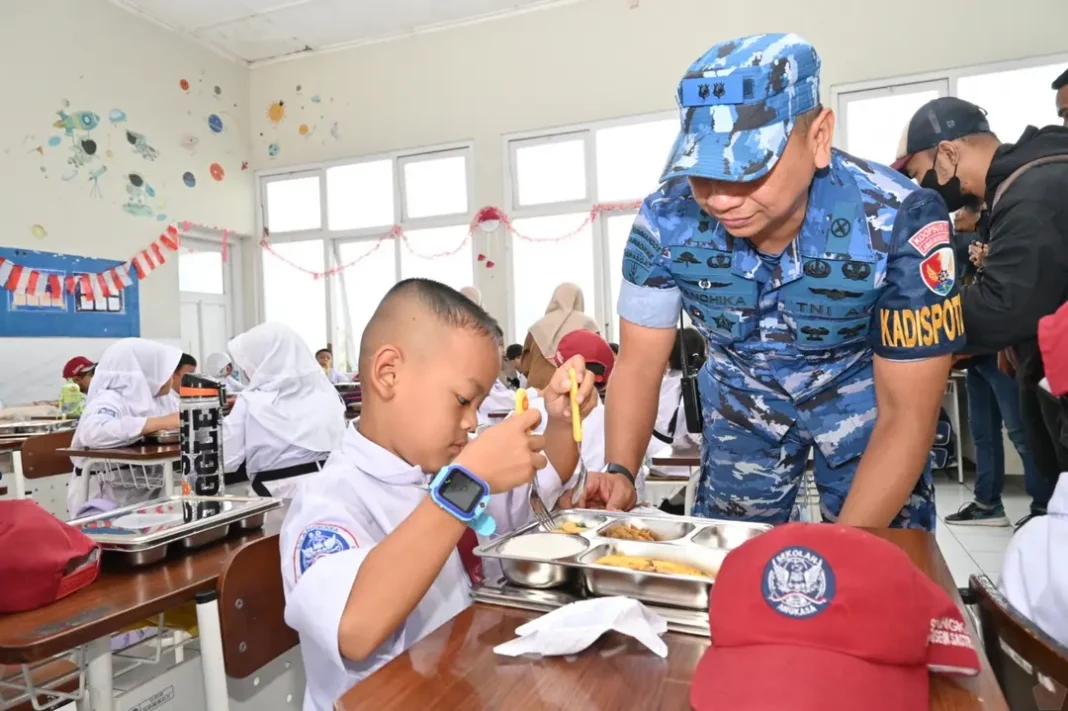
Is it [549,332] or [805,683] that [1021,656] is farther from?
[549,332]

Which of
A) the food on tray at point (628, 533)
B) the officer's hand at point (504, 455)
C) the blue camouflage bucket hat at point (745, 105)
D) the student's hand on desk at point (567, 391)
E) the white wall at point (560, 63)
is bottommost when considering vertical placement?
the food on tray at point (628, 533)

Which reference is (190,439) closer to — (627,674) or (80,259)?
(627,674)

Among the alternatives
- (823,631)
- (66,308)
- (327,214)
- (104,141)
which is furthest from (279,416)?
(327,214)

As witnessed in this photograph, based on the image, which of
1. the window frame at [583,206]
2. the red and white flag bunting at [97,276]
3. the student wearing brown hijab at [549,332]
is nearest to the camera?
the student wearing brown hijab at [549,332]

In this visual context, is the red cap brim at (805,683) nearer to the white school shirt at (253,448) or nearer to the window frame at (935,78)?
the white school shirt at (253,448)

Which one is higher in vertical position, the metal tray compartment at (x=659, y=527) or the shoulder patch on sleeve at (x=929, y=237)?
the shoulder patch on sleeve at (x=929, y=237)

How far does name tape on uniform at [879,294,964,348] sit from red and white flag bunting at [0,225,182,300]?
679 centimetres

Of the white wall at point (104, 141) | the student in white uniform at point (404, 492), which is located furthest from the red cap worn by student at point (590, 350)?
the white wall at point (104, 141)

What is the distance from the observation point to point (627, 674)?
0.69m

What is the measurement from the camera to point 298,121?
326 inches

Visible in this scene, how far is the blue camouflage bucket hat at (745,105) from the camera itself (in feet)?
3.30

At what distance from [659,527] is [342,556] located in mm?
487

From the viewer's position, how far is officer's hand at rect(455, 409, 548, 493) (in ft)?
2.83

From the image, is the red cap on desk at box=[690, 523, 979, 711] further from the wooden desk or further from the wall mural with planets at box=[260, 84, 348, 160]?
the wall mural with planets at box=[260, 84, 348, 160]
